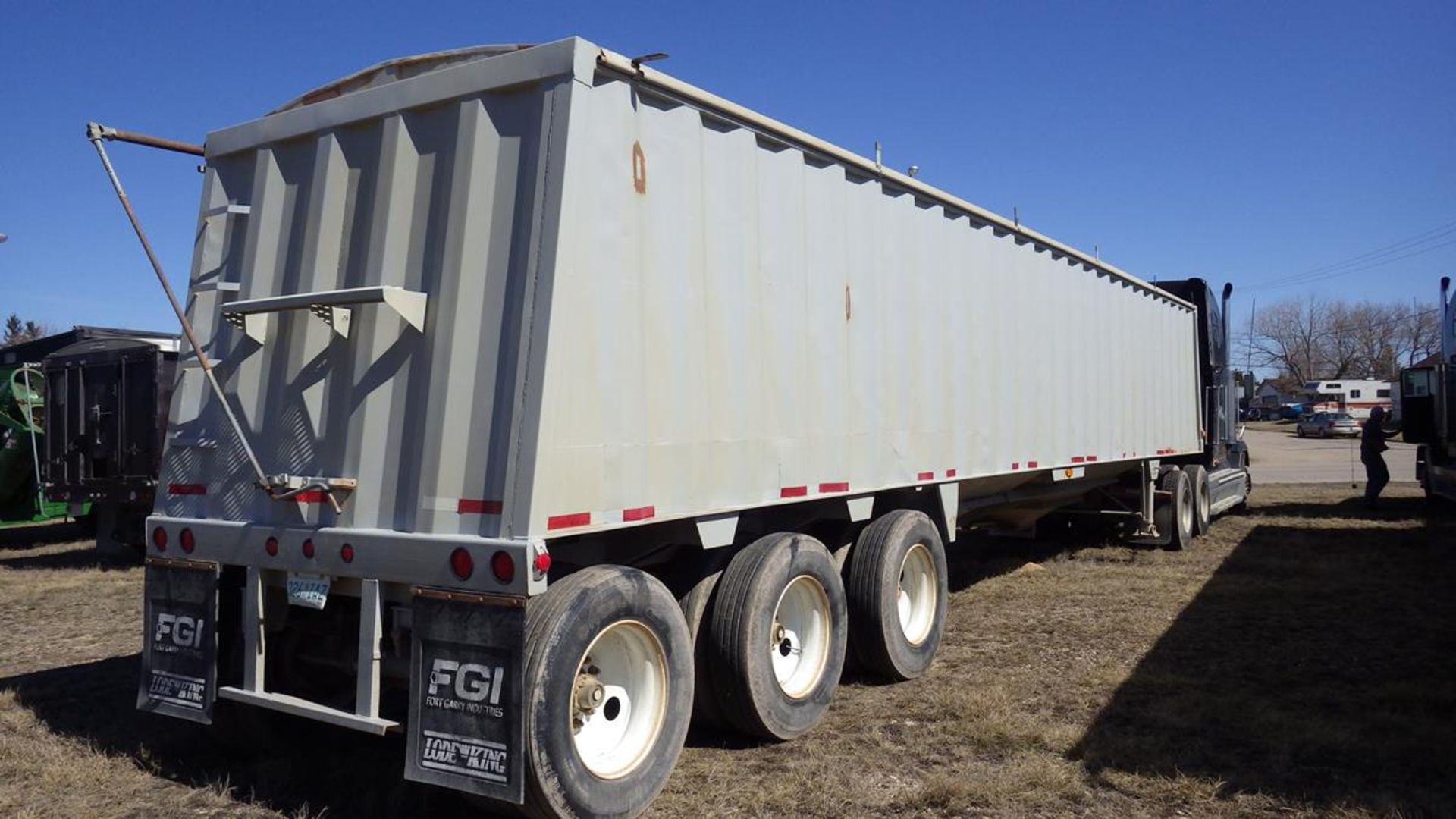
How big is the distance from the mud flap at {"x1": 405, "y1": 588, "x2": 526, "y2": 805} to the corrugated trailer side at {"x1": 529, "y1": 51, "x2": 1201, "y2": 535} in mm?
453

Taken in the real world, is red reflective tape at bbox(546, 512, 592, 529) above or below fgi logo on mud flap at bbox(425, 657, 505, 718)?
above

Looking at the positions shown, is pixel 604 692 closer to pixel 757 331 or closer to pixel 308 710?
pixel 308 710

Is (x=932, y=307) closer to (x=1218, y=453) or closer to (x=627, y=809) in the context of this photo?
(x=627, y=809)

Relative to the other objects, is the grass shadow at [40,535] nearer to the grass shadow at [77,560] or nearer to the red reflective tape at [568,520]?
the grass shadow at [77,560]

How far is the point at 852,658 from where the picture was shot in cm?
693

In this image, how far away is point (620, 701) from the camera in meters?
4.61

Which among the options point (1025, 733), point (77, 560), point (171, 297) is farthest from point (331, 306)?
point (77, 560)

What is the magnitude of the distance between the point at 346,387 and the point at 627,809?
86.4 inches

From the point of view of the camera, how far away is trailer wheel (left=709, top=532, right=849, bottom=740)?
526 centimetres

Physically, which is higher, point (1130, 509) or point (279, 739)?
point (1130, 509)

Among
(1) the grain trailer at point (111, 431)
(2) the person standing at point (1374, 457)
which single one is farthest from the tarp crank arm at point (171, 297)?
(2) the person standing at point (1374, 457)

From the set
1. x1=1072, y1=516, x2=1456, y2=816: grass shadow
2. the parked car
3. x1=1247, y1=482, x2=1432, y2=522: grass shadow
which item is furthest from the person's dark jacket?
the parked car

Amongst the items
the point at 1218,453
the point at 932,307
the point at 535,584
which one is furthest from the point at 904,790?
the point at 1218,453

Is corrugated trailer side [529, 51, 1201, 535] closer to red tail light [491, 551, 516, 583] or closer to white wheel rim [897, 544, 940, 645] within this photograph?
red tail light [491, 551, 516, 583]
